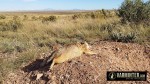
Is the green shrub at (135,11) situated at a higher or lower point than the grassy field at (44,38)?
higher

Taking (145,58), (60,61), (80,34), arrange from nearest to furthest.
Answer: (60,61), (145,58), (80,34)

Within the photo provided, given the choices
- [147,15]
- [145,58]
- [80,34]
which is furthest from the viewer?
[147,15]

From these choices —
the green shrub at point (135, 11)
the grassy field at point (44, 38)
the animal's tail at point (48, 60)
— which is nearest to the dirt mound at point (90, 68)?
the animal's tail at point (48, 60)

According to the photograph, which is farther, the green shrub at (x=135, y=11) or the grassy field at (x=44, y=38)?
the green shrub at (x=135, y=11)

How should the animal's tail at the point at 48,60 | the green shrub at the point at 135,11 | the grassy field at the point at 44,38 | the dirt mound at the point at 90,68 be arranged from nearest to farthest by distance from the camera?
the dirt mound at the point at 90,68, the animal's tail at the point at 48,60, the grassy field at the point at 44,38, the green shrub at the point at 135,11

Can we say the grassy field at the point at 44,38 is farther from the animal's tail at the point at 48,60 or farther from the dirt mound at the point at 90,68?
the animal's tail at the point at 48,60

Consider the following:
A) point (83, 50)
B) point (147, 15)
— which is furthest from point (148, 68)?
point (147, 15)

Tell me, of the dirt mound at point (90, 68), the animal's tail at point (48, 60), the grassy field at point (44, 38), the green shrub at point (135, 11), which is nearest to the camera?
the dirt mound at point (90, 68)

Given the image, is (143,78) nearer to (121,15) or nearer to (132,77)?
(132,77)

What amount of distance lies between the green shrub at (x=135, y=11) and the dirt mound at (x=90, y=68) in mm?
6694

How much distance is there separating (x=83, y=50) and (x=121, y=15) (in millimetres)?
8159

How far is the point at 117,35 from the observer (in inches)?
370

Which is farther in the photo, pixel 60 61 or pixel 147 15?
pixel 147 15

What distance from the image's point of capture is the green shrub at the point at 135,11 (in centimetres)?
1433
